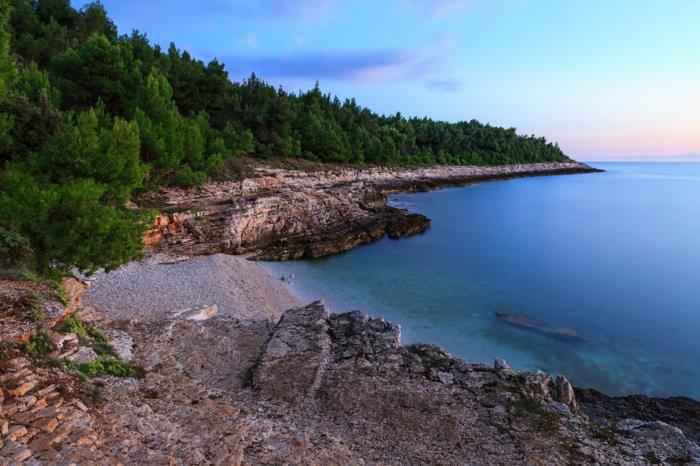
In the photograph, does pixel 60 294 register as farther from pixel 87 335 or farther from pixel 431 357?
pixel 431 357

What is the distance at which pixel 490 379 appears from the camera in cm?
948

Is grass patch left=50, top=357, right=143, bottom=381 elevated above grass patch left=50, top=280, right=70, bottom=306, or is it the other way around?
grass patch left=50, top=280, right=70, bottom=306

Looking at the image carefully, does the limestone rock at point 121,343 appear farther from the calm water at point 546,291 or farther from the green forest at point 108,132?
the calm water at point 546,291

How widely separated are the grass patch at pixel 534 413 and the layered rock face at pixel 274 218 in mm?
18551

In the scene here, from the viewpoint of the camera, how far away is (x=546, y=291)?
2272 centimetres

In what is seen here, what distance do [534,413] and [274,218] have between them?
74.1ft

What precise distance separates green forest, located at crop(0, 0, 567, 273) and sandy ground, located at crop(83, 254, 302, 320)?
5.24 ft

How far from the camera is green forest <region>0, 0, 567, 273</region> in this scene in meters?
10.3

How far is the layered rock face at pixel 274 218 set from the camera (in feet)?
77.2

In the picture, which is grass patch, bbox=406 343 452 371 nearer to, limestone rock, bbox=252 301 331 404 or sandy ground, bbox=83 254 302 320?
limestone rock, bbox=252 301 331 404

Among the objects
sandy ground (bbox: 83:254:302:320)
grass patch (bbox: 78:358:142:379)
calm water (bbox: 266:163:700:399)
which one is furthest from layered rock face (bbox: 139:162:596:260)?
grass patch (bbox: 78:358:142:379)

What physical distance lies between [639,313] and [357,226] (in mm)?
19206

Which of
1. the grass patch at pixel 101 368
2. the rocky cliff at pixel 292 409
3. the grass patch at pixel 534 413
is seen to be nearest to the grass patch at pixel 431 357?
the rocky cliff at pixel 292 409

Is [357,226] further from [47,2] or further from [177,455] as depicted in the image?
[47,2]
